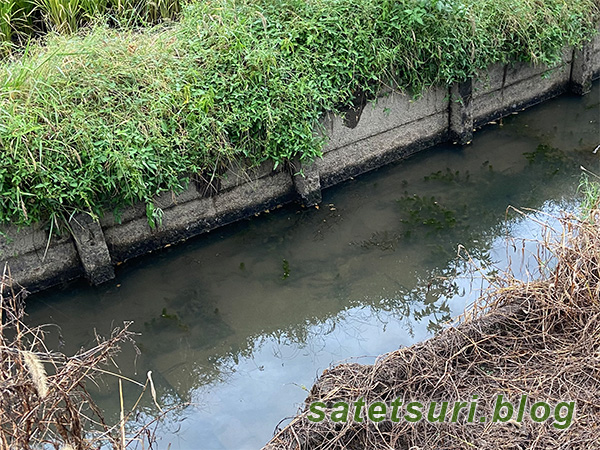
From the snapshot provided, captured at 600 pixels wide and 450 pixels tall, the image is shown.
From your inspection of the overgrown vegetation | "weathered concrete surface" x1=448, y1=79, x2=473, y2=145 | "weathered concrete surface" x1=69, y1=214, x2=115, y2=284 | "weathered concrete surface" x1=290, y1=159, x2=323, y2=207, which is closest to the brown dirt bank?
"weathered concrete surface" x1=290, y1=159, x2=323, y2=207

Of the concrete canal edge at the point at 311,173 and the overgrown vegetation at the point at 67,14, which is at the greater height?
the overgrown vegetation at the point at 67,14

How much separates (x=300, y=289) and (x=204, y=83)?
1542 mm

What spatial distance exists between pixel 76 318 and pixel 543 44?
14.2ft

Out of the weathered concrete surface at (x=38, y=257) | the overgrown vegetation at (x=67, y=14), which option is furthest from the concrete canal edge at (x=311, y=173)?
the overgrown vegetation at (x=67, y=14)

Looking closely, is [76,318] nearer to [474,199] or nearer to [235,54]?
[235,54]

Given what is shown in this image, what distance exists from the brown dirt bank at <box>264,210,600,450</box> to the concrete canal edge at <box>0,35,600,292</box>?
6.13 ft

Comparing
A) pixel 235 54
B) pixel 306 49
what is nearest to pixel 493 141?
pixel 306 49

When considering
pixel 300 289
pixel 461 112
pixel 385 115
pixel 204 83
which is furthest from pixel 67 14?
pixel 461 112

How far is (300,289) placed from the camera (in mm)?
4062

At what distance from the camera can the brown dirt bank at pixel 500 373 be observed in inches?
104

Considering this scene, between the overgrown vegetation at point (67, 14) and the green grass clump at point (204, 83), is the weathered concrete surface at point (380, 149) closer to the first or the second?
the green grass clump at point (204, 83)

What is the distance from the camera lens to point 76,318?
3.91m

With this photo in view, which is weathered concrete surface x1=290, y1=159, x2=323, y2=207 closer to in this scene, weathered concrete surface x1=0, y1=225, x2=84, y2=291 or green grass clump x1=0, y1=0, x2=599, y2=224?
green grass clump x1=0, y1=0, x2=599, y2=224

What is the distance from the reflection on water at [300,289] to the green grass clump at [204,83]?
1.85ft
